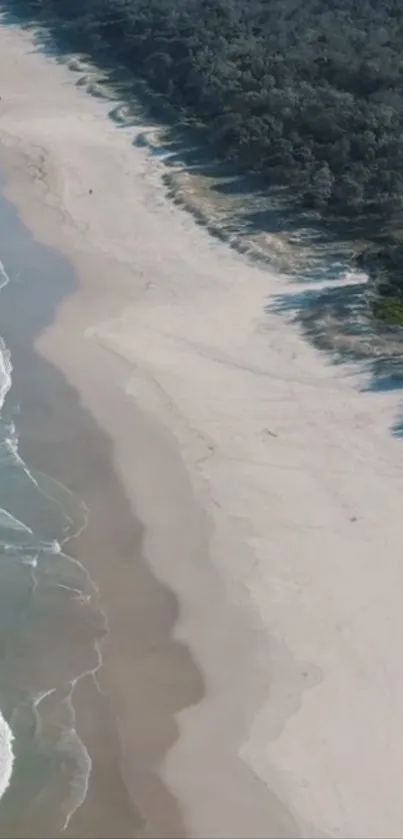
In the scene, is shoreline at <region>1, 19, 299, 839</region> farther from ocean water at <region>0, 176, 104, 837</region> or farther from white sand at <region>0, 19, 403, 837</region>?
ocean water at <region>0, 176, 104, 837</region>

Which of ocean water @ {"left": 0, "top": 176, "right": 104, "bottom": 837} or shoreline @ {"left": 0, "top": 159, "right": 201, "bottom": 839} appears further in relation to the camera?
ocean water @ {"left": 0, "top": 176, "right": 104, "bottom": 837}

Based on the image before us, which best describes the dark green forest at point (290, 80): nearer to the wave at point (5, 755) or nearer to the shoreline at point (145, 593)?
the shoreline at point (145, 593)

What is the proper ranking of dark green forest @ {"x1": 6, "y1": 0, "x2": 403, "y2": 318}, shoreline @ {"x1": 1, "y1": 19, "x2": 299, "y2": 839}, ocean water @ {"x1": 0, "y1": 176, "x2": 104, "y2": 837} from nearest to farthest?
shoreline @ {"x1": 1, "y1": 19, "x2": 299, "y2": 839}, ocean water @ {"x1": 0, "y1": 176, "x2": 104, "y2": 837}, dark green forest @ {"x1": 6, "y1": 0, "x2": 403, "y2": 318}

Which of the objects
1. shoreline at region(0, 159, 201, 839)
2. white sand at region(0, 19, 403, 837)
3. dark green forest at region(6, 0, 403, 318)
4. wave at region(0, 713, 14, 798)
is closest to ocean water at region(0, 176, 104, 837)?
wave at region(0, 713, 14, 798)

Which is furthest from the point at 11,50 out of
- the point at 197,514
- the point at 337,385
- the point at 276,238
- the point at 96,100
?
the point at 197,514

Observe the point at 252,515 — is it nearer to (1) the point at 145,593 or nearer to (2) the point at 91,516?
(1) the point at 145,593

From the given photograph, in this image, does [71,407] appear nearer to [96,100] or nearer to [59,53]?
[96,100]

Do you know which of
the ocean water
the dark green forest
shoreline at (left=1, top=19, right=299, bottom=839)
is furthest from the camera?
the dark green forest
